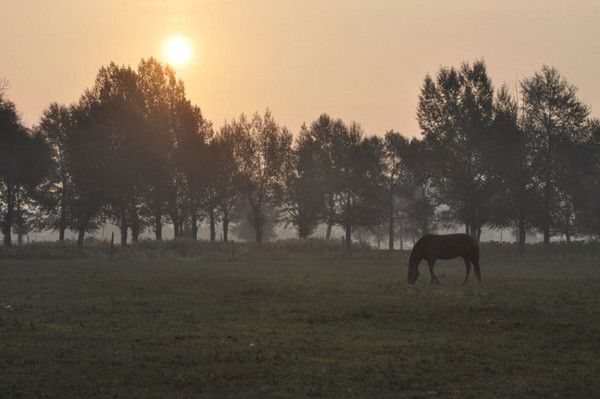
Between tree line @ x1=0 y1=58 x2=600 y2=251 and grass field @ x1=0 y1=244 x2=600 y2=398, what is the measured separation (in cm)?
4041

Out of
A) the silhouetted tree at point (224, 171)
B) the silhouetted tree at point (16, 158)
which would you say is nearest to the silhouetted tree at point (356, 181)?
the silhouetted tree at point (224, 171)

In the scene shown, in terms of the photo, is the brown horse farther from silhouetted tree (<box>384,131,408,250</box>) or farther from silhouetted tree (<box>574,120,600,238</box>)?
silhouetted tree (<box>384,131,408,250</box>)

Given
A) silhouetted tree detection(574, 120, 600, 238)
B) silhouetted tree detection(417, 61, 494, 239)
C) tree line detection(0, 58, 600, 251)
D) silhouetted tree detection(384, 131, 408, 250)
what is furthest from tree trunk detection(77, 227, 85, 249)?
silhouetted tree detection(574, 120, 600, 238)

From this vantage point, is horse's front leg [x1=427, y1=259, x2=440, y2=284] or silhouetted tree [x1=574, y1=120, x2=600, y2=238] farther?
silhouetted tree [x1=574, y1=120, x2=600, y2=238]

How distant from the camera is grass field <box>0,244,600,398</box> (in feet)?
46.3

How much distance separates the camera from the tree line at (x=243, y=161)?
75.4 m

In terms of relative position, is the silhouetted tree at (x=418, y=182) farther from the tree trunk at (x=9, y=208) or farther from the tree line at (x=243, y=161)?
the tree trunk at (x=9, y=208)

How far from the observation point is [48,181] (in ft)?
281

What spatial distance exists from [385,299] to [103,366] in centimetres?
1453

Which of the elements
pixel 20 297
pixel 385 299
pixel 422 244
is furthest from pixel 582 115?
pixel 20 297

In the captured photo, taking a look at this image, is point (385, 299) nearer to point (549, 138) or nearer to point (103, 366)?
point (103, 366)

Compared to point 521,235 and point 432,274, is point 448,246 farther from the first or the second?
point 521,235

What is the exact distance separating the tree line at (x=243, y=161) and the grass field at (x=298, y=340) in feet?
133

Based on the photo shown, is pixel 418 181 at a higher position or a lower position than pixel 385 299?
higher
